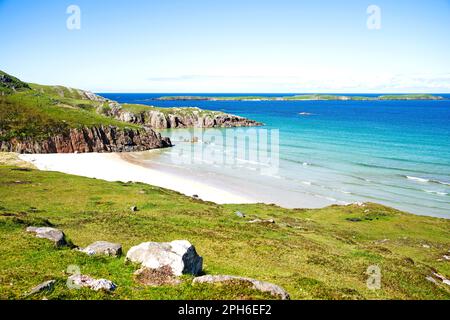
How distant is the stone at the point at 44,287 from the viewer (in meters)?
17.5

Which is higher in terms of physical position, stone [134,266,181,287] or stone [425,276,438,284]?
stone [134,266,181,287]

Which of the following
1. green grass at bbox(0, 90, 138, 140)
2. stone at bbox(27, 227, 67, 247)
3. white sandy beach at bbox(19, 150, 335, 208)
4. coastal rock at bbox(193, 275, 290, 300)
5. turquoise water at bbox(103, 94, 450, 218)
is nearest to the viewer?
coastal rock at bbox(193, 275, 290, 300)

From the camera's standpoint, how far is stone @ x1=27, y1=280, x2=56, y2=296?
687 inches

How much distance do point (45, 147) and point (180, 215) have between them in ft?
264

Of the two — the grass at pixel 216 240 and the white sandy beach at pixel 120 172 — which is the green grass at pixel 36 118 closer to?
the white sandy beach at pixel 120 172

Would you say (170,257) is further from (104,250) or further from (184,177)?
(184,177)

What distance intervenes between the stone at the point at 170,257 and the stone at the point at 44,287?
5.21m

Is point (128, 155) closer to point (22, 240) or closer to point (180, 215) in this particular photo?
point (180, 215)

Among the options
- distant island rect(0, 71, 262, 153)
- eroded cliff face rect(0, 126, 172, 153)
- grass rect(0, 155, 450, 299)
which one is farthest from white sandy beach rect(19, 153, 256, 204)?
grass rect(0, 155, 450, 299)

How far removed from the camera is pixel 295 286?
74.7 feet

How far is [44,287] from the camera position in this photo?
17.9m

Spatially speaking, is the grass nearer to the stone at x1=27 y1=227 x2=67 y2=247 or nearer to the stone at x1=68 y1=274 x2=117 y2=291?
the stone at x1=68 y1=274 x2=117 y2=291

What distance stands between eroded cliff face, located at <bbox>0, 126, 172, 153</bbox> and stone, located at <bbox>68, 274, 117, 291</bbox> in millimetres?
98623

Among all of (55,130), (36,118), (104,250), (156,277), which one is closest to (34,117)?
(36,118)
